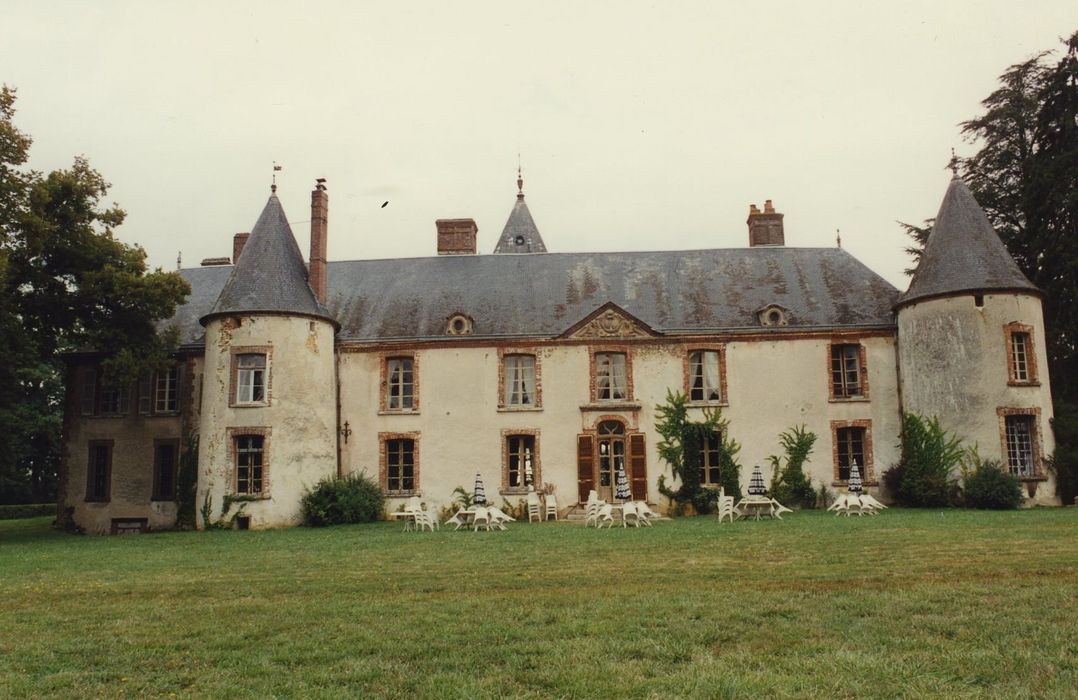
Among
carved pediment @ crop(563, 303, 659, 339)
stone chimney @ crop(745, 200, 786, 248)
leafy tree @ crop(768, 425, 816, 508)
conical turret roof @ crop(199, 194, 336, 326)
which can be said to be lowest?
leafy tree @ crop(768, 425, 816, 508)

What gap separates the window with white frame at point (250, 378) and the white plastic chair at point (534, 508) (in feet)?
24.0

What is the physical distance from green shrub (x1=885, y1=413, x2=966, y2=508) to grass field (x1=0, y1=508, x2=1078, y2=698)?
890cm

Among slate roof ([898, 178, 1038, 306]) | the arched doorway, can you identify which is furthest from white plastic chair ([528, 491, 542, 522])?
slate roof ([898, 178, 1038, 306])

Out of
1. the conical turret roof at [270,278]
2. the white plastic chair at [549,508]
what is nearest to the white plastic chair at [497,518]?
the white plastic chair at [549,508]

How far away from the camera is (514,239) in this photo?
129 feet

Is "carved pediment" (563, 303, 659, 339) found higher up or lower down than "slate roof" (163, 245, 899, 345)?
lower down

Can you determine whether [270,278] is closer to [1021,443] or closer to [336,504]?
[336,504]

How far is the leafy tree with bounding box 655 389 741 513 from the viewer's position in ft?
78.7

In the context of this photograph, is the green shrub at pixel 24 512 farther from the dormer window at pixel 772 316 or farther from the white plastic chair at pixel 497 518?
the dormer window at pixel 772 316

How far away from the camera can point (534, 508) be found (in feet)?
75.6

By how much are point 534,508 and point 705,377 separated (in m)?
5.99

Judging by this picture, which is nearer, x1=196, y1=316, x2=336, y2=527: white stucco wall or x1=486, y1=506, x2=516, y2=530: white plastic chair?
x1=486, y1=506, x2=516, y2=530: white plastic chair

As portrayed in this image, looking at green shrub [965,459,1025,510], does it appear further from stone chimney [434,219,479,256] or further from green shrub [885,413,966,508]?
stone chimney [434,219,479,256]

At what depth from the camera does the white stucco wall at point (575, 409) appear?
79.9ft
